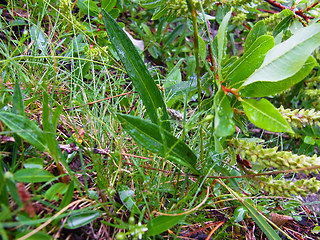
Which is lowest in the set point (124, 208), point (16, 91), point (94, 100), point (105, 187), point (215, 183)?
point (215, 183)

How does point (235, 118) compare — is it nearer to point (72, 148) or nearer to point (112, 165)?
point (112, 165)

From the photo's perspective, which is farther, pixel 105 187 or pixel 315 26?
pixel 105 187

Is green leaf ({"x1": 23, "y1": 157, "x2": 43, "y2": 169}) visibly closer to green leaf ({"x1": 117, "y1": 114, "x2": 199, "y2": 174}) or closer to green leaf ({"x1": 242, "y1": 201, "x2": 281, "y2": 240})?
green leaf ({"x1": 117, "y1": 114, "x2": 199, "y2": 174})

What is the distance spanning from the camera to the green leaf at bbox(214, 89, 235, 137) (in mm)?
795

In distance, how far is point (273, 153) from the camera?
84 centimetres

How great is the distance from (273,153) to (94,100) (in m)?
0.84

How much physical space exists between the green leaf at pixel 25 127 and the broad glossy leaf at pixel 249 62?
27.6 inches

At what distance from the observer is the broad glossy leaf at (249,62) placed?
0.96m

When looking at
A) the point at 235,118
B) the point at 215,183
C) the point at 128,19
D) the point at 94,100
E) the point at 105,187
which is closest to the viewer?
the point at 105,187

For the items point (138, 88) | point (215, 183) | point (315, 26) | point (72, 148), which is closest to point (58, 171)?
point (72, 148)

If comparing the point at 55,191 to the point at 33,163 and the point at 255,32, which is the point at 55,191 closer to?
the point at 33,163

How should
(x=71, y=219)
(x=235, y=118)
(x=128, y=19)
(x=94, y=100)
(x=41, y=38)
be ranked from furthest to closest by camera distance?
(x=128, y=19) < (x=41, y=38) < (x=94, y=100) < (x=235, y=118) < (x=71, y=219)

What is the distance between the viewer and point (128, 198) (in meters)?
0.93

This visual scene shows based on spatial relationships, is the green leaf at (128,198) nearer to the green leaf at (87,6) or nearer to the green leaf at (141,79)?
the green leaf at (141,79)
